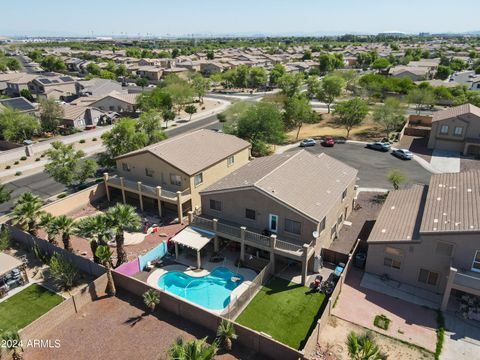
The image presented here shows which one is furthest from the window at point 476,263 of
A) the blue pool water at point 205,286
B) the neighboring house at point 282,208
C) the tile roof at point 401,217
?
the blue pool water at point 205,286

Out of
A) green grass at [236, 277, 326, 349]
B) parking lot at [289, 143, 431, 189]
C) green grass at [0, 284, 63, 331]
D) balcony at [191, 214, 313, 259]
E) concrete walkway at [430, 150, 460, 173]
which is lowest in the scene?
green grass at [0, 284, 63, 331]

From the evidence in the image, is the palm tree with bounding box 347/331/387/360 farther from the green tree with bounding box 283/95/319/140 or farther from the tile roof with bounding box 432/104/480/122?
the green tree with bounding box 283/95/319/140

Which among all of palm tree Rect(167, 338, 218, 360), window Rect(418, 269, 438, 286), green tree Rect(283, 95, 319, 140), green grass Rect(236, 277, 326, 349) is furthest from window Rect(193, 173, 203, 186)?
green tree Rect(283, 95, 319, 140)

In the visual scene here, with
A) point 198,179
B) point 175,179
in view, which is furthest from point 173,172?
point 198,179

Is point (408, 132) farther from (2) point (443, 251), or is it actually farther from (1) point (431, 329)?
(1) point (431, 329)

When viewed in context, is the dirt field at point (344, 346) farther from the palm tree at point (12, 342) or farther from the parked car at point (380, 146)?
the parked car at point (380, 146)

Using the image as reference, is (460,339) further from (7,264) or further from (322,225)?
(7,264)

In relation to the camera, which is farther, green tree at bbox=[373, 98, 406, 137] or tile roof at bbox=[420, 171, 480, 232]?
green tree at bbox=[373, 98, 406, 137]
